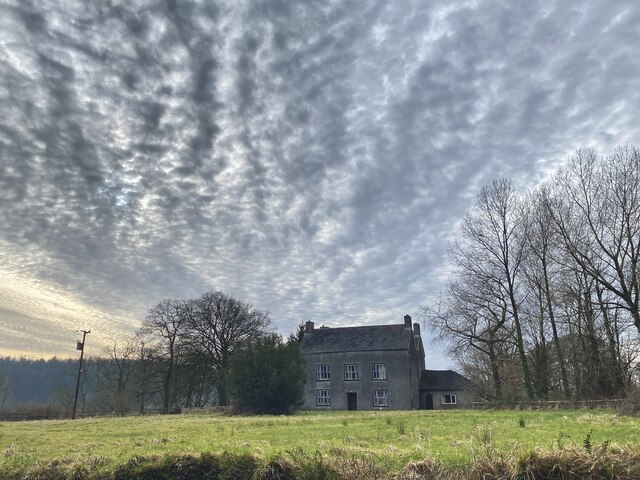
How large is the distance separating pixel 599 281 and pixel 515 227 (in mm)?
11911

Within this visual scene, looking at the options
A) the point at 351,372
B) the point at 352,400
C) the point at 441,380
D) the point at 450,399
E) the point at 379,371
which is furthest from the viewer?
the point at 441,380

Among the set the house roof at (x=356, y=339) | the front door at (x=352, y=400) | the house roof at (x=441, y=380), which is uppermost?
the house roof at (x=356, y=339)

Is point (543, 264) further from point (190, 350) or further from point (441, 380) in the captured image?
point (190, 350)

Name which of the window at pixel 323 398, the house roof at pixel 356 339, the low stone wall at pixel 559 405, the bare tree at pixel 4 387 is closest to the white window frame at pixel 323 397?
the window at pixel 323 398

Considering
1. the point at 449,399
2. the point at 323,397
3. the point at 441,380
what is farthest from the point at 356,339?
the point at 449,399

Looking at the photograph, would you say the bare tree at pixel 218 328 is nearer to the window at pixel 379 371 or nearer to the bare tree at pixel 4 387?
the window at pixel 379 371

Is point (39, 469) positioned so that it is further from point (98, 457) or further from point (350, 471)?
point (350, 471)

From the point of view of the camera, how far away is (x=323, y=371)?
65000 mm

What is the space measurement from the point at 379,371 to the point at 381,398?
11.0 ft

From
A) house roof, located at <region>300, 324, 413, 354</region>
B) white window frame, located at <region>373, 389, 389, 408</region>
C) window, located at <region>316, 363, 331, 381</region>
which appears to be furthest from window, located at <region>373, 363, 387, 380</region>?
window, located at <region>316, 363, 331, 381</region>

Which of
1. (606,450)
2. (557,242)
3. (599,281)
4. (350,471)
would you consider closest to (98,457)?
(350,471)

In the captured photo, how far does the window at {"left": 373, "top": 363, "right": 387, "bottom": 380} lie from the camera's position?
61.4 m

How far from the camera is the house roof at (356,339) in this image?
206ft

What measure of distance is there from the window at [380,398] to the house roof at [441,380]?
598 centimetres
